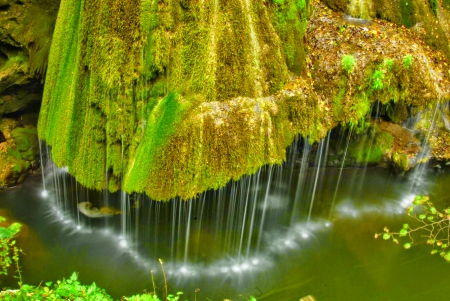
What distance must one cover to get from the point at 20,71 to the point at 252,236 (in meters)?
6.31

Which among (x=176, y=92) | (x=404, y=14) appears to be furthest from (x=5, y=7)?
(x=404, y=14)

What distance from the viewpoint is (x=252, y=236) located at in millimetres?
7652

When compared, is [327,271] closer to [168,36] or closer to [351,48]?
[351,48]

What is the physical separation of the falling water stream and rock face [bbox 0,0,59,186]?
57 centimetres

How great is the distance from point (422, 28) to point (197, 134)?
642 cm

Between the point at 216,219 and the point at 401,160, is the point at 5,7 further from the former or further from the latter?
the point at 401,160

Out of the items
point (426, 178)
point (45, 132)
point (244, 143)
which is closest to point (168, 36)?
point (244, 143)

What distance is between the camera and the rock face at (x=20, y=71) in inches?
311

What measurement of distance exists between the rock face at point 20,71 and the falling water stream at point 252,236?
1.86 ft

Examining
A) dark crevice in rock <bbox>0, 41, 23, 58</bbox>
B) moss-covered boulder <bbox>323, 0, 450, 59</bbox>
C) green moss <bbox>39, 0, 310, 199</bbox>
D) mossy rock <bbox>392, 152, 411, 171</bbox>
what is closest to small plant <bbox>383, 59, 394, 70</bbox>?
moss-covered boulder <bbox>323, 0, 450, 59</bbox>

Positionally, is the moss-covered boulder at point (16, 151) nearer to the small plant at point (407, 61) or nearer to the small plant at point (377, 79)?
the small plant at point (377, 79)

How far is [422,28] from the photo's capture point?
28.2 ft

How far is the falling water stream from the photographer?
6.68m

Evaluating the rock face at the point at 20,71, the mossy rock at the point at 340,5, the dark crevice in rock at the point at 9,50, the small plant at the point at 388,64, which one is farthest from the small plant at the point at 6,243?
the mossy rock at the point at 340,5
